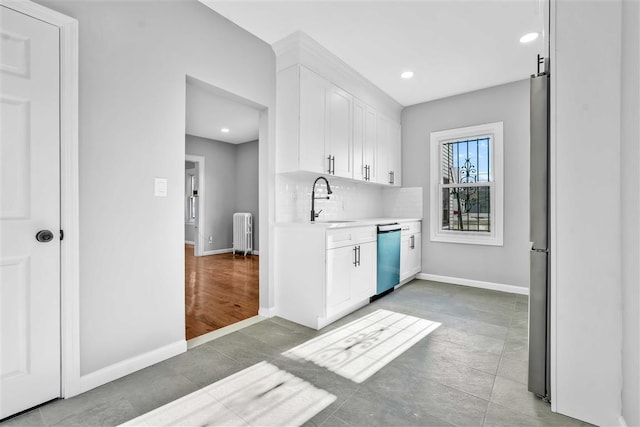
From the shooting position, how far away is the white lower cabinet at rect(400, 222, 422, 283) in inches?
162

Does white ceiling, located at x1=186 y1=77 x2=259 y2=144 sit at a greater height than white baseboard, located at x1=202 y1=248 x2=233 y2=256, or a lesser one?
greater

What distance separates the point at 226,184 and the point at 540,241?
6.70m

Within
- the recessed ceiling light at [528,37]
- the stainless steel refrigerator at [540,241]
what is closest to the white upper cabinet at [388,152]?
the recessed ceiling light at [528,37]

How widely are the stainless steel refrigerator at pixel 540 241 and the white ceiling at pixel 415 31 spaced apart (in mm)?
775

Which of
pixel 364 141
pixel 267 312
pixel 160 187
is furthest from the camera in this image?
pixel 364 141

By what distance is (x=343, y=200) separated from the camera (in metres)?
4.19

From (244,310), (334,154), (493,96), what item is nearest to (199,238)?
(244,310)

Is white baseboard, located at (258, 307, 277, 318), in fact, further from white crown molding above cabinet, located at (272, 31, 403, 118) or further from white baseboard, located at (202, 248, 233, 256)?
white baseboard, located at (202, 248, 233, 256)

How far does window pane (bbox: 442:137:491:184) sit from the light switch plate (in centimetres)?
386

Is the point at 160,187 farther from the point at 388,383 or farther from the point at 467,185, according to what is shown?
the point at 467,185

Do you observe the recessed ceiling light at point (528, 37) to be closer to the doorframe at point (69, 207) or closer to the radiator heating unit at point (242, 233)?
the doorframe at point (69, 207)

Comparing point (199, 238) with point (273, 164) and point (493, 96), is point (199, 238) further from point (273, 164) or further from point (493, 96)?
point (493, 96)
